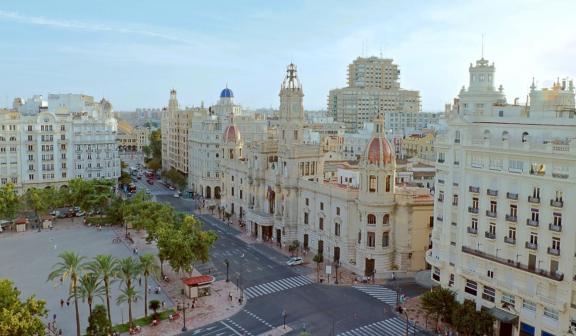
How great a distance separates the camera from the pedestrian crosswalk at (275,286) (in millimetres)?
80000

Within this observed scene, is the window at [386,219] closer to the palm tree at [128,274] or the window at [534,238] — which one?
the window at [534,238]

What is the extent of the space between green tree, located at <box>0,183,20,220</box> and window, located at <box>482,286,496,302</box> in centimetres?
9454

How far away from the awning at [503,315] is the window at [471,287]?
3.91 meters

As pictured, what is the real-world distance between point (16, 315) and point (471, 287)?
51938 millimetres

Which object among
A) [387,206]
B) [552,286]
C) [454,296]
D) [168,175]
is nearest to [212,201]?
[168,175]

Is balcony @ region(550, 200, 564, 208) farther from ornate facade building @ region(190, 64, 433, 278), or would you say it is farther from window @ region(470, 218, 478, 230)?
ornate facade building @ region(190, 64, 433, 278)

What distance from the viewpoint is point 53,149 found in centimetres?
14575

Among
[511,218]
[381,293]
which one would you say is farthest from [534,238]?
[381,293]

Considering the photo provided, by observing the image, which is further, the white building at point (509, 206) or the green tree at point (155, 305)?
the green tree at point (155, 305)

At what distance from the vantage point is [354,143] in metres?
197

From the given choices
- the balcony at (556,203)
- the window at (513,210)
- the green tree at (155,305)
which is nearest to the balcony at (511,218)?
the window at (513,210)

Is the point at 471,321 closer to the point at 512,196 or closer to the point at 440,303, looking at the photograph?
the point at 440,303

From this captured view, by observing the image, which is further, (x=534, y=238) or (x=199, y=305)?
(x=199, y=305)

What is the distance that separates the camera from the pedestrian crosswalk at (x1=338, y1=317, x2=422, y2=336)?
66.0 metres
